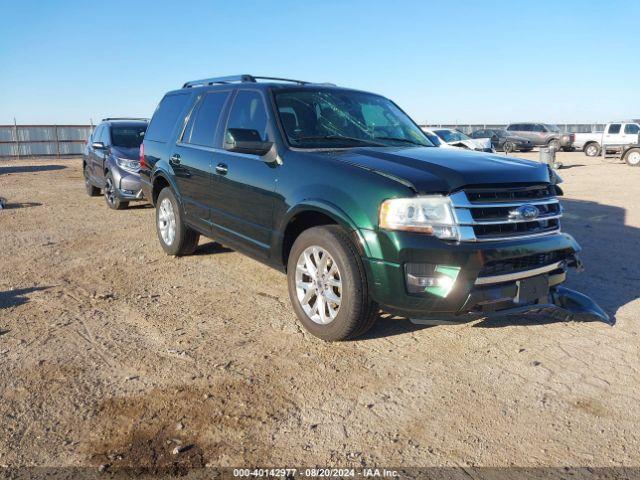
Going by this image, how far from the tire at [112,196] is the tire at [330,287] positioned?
679 centimetres

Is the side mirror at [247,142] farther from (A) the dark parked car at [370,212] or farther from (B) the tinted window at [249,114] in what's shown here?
(B) the tinted window at [249,114]

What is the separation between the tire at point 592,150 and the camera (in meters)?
28.1

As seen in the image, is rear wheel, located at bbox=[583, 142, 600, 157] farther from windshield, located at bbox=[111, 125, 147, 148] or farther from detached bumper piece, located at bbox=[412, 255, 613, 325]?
detached bumper piece, located at bbox=[412, 255, 613, 325]

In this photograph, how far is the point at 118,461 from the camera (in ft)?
8.30

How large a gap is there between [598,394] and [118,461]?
108 inches

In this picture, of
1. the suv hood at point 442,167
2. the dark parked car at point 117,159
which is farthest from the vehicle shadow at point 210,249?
the dark parked car at point 117,159

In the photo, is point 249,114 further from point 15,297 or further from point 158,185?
point 15,297

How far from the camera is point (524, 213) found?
144 inches

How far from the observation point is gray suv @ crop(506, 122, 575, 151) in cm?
3080

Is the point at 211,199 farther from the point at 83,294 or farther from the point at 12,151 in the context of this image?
the point at 12,151

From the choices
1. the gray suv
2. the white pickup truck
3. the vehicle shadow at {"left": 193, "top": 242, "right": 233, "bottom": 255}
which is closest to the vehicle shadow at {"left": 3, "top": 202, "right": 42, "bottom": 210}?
the vehicle shadow at {"left": 193, "top": 242, "right": 233, "bottom": 255}

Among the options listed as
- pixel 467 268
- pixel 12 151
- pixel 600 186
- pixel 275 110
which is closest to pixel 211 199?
pixel 275 110

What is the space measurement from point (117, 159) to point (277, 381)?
25.2 feet

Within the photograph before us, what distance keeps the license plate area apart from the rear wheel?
28.0 metres
